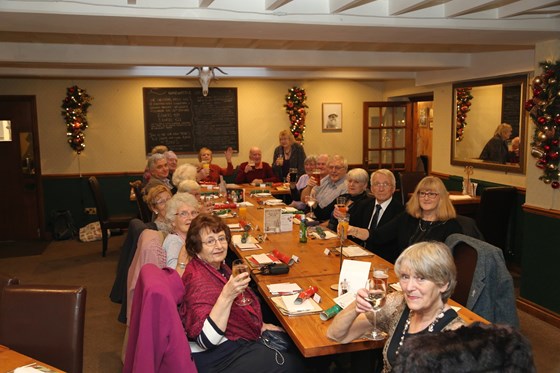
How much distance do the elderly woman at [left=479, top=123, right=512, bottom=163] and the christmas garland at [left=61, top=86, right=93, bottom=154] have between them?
226 inches

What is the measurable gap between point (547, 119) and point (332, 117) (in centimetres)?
496

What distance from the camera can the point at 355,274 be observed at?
249 centimetres

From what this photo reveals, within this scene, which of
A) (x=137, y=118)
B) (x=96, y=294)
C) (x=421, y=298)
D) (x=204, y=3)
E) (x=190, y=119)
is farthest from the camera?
(x=190, y=119)

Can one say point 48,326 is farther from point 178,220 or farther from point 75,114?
point 75,114

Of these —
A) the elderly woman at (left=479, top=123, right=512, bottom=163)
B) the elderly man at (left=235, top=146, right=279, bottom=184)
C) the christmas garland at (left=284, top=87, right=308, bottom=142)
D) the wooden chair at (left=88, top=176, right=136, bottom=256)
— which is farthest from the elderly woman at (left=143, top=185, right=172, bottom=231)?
the christmas garland at (left=284, top=87, right=308, bottom=142)

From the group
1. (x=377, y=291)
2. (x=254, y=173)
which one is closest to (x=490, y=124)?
(x=254, y=173)

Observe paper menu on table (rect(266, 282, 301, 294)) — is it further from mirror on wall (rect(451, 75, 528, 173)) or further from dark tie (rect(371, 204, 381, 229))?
mirror on wall (rect(451, 75, 528, 173))

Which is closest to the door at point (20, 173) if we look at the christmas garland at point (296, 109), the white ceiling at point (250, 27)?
the white ceiling at point (250, 27)

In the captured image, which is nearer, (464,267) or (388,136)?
(464,267)

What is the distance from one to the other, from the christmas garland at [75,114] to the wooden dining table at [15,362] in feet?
20.1

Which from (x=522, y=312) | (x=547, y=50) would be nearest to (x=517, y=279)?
(x=522, y=312)

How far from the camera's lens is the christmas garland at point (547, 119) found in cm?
402

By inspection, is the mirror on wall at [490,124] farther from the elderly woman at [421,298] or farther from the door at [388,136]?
the elderly woman at [421,298]

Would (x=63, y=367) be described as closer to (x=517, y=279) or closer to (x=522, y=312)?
(x=522, y=312)
